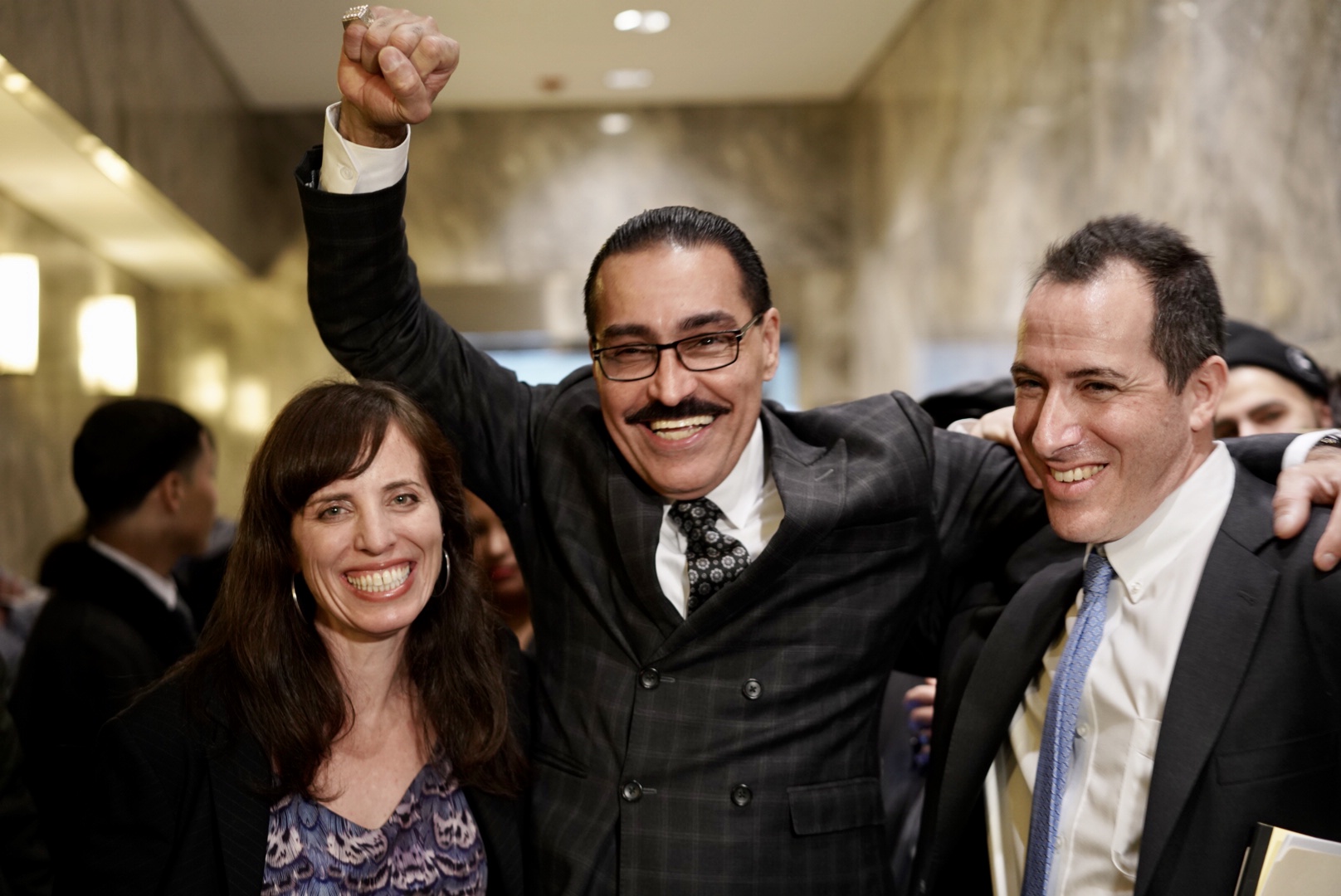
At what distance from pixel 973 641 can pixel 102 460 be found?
7.49 feet

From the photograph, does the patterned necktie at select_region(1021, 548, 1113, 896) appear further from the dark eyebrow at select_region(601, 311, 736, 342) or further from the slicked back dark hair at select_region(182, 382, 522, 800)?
the slicked back dark hair at select_region(182, 382, 522, 800)

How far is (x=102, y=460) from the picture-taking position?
A: 3145mm

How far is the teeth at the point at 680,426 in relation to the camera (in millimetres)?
1906

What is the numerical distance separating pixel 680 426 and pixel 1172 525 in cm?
72

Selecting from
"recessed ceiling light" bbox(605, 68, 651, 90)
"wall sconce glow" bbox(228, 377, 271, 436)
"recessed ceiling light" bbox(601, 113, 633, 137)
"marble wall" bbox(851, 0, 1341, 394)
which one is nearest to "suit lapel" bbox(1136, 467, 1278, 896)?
"marble wall" bbox(851, 0, 1341, 394)

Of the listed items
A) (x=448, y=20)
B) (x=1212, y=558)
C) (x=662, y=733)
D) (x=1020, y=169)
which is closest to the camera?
(x=1212, y=558)

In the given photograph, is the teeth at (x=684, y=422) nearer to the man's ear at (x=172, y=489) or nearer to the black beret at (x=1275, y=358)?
the black beret at (x=1275, y=358)

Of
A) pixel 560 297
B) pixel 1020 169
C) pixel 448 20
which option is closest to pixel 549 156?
pixel 560 297

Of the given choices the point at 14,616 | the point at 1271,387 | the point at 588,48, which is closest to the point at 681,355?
the point at 1271,387

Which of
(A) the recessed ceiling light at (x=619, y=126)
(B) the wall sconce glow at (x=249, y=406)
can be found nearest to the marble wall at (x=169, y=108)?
(B) the wall sconce glow at (x=249, y=406)

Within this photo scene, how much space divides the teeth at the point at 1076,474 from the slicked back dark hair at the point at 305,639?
0.93 meters

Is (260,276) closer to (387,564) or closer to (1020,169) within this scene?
(1020,169)

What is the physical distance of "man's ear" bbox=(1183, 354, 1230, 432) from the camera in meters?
1.66

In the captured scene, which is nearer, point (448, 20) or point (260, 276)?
point (448, 20)
